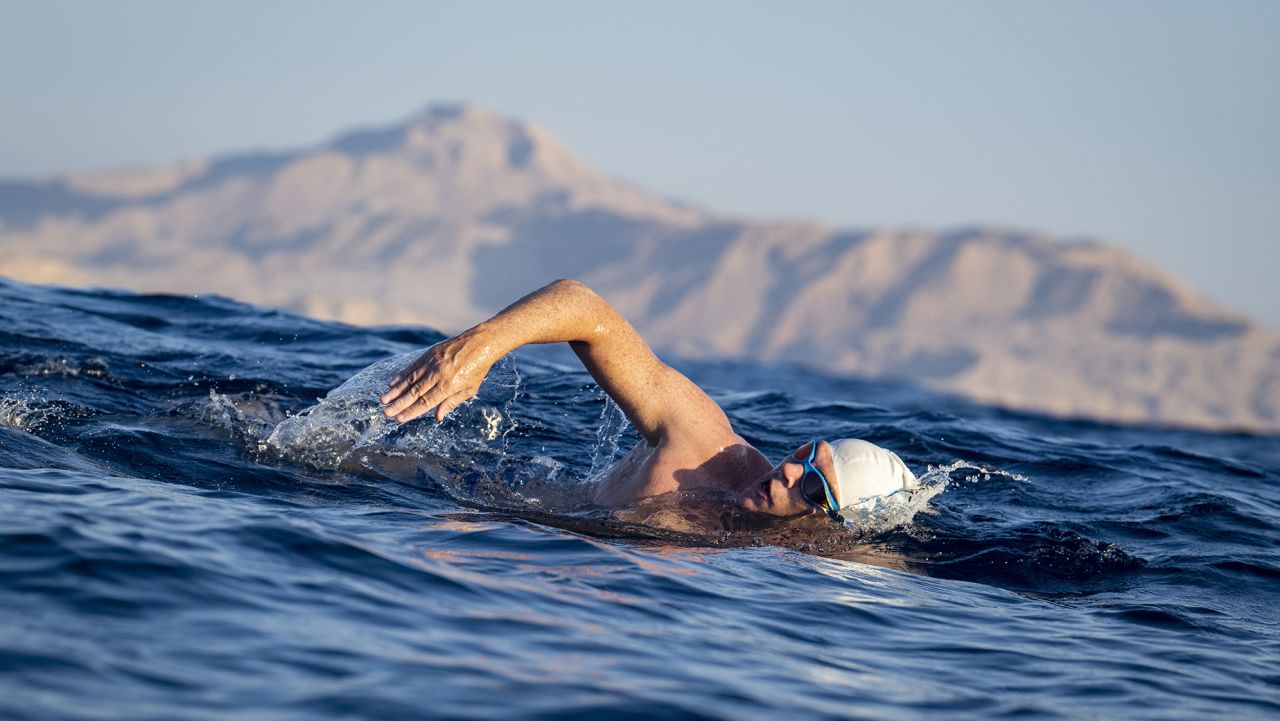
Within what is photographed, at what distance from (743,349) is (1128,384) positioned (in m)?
27.6

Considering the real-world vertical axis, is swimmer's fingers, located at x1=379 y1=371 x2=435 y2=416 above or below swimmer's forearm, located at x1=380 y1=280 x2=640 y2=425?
below

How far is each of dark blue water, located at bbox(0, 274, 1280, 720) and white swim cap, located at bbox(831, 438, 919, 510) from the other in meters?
0.30

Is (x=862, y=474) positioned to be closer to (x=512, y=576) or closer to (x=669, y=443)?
(x=669, y=443)

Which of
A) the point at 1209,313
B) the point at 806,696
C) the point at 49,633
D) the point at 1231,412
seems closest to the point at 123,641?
the point at 49,633

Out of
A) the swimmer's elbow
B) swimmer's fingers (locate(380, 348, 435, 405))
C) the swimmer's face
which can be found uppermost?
the swimmer's elbow

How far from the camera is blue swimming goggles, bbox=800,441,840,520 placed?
5668 millimetres

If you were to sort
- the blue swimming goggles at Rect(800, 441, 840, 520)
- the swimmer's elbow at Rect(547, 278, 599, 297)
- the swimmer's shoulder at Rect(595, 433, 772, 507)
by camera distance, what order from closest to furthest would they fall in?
the swimmer's elbow at Rect(547, 278, 599, 297), the blue swimming goggles at Rect(800, 441, 840, 520), the swimmer's shoulder at Rect(595, 433, 772, 507)

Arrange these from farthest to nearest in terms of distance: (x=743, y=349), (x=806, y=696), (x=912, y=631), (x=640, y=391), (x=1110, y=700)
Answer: (x=743, y=349)
(x=640, y=391)
(x=912, y=631)
(x=1110, y=700)
(x=806, y=696)

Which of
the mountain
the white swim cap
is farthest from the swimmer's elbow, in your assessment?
the mountain

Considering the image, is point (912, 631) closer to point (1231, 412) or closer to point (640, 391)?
point (640, 391)

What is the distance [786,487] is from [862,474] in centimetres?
35

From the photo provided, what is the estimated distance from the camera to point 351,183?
150 meters

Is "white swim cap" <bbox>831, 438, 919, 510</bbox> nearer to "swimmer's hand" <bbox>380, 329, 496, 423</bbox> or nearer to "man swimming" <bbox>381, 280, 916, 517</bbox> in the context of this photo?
"man swimming" <bbox>381, 280, 916, 517</bbox>

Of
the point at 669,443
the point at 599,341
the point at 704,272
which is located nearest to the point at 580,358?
the point at 599,341
